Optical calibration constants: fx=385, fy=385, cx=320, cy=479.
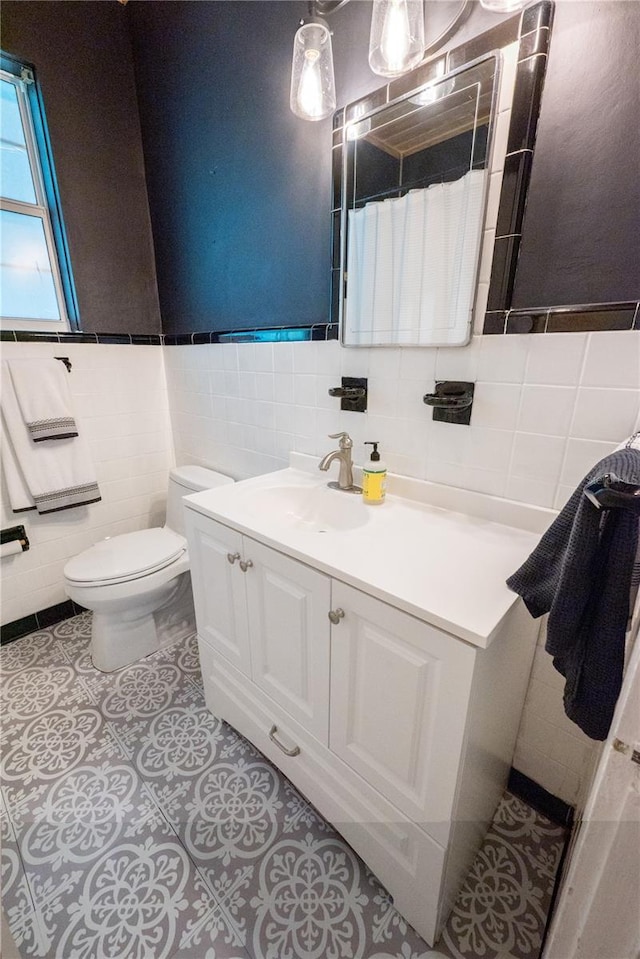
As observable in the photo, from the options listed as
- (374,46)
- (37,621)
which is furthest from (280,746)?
(374,46)

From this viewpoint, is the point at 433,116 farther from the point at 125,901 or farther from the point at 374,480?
the point at 125,901

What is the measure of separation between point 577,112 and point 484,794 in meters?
1.49

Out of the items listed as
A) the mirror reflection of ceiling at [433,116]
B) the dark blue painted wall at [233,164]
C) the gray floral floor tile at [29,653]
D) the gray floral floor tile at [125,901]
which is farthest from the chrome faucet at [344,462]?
the gray floral floor tile at [29,653]

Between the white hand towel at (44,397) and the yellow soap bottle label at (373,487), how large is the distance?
53.8 inches

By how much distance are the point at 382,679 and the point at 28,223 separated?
217 cm

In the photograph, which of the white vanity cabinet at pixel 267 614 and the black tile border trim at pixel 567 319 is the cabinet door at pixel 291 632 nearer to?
the white vanity cabinet at pixel 267 614

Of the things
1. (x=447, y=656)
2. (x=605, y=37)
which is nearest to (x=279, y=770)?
(x=447, y=656)

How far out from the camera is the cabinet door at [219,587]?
105cm

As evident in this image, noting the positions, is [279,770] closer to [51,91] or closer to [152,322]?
[152,322]

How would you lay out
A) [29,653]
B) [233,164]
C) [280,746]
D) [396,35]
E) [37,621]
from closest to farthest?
[396,35] → [280,746] → [233,164] → [29,653] → [37,621]

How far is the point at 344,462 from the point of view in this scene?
1200 mm

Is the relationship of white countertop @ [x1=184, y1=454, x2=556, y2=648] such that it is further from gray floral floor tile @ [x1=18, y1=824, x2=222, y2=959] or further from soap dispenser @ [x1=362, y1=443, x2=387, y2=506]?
gray floral floor tile @ [x1=18, y1=824, x2=222, y2=959]

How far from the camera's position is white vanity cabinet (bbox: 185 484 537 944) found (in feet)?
2.22

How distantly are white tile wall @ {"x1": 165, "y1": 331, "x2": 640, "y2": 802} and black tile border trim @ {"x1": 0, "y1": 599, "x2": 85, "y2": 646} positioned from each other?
1.34m
